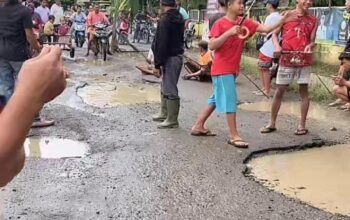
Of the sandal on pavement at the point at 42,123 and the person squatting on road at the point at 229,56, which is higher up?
the person squatting on road at the point at 229,56

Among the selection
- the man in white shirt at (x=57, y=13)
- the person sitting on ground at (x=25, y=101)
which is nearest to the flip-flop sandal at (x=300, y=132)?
the person sitting on ground at (x=25, y=101)

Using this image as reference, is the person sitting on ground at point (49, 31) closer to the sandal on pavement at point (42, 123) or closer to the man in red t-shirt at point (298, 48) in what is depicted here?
the sandal on pavement at point (42, 123)

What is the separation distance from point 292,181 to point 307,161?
781 mm

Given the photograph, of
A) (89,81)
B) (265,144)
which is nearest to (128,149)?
(265,144)

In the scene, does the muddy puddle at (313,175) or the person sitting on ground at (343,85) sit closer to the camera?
the person sitting on ground at (343,85)

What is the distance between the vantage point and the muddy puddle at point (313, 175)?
16.4 feet

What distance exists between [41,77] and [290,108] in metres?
8.01

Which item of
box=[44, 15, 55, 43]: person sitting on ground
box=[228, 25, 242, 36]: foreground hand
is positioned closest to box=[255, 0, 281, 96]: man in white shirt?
box=[228, 25, 242, 36]: foreground hand

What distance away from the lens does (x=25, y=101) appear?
5.60ft

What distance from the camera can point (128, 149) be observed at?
6.63 m

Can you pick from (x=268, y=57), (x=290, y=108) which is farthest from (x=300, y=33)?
(x=268, y=57)

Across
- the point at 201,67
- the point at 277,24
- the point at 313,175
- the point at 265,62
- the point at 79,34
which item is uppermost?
the point at 277,24

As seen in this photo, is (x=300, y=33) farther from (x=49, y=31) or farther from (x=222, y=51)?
(x=49, y=31)

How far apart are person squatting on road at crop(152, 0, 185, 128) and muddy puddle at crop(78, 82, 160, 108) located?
78.0 inches
